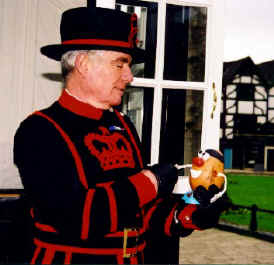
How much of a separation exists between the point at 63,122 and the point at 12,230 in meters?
1.09

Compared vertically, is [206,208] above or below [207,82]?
below

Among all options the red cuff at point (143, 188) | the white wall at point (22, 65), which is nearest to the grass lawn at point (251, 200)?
the white wall at point (22, 65)

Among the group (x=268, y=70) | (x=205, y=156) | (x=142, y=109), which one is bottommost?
(x=205, y=156)

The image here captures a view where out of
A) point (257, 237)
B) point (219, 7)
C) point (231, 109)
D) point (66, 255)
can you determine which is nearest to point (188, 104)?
point (219, 7)

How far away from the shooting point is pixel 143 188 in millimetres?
2006

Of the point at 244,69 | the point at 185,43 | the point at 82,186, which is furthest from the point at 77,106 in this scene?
the point at 244,69

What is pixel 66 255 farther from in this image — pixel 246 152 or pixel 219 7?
pixel 246 152

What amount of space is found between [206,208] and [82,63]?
859 mm

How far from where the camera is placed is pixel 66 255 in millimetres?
2092

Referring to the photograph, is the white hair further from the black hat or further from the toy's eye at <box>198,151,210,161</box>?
the toy's eye at <box>198,151,210,161</box>

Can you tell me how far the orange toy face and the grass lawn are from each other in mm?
9748

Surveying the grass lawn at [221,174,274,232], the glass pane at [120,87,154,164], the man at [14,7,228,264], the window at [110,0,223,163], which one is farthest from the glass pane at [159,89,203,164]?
the grass lawn at [221,174,274,232]

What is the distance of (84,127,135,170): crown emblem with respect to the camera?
214 cm

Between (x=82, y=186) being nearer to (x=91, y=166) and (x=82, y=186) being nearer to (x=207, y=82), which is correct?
(x=91, y=166)
